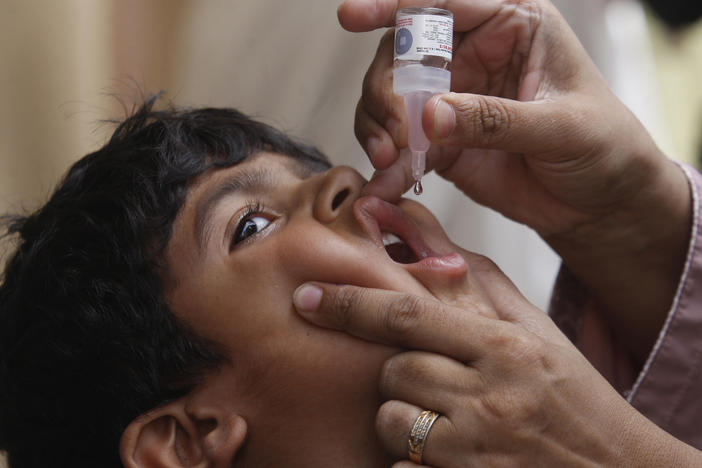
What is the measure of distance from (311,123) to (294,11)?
306 mm

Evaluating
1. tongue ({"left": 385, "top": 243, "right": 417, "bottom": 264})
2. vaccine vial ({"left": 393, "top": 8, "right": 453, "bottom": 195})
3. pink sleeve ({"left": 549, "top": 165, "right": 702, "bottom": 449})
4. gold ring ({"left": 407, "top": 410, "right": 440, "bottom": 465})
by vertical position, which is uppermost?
vaccine vial ({"left": 393, "top": 8, "right": 453, "bottom": 195})

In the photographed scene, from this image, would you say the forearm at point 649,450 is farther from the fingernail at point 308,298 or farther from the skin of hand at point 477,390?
the fingernail at point 308,298

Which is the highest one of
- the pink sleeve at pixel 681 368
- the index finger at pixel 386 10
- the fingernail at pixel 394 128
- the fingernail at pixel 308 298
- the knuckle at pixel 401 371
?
the index finger at pixel 386 10

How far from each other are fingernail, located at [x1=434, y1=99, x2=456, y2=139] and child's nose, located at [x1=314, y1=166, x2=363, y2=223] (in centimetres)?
19

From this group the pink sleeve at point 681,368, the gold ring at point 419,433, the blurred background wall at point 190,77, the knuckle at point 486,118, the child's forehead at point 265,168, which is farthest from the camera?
the blurred background wall at point 190,77

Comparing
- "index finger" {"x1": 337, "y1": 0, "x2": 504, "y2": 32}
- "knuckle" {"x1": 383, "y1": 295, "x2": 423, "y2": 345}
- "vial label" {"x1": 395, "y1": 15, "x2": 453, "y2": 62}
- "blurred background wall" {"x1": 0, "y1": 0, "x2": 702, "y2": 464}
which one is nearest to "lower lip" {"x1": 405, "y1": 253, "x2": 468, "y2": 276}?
"knuckle" {"x1": 383, "y1": 295, "x2": 423, "y2": 345}

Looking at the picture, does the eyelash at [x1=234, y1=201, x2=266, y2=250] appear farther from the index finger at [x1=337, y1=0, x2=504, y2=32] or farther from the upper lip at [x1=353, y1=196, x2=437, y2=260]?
the index finger at [x1=337, y1=0, x2=504, y2=32]

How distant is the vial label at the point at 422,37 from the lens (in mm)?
1134

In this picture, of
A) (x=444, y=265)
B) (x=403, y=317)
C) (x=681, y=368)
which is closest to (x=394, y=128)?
(x=444, y=265)

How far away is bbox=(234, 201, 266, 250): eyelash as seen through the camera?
46.0 inches

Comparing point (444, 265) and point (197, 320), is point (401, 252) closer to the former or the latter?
point (444, 265)

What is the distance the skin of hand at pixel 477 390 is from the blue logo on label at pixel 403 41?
1.28 ft

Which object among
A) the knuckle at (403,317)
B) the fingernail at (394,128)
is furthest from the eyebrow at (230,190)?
the knuckle at (403,317)

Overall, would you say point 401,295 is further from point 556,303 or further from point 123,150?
point 556,303
